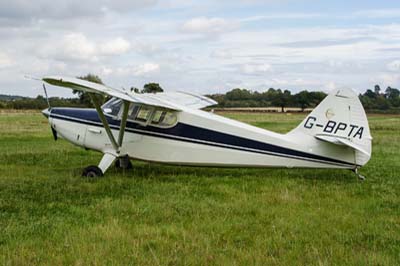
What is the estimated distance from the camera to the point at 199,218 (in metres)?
6.82

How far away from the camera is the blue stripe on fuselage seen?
10.2 metres

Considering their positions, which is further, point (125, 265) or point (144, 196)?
point (144, 196)

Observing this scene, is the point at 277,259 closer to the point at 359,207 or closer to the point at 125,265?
the point at 125,265

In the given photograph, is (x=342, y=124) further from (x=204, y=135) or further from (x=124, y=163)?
(x=124, y=163)

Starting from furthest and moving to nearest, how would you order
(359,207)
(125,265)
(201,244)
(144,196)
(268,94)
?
(268,94), (144,196), (359,207), (201,244), (125,265)

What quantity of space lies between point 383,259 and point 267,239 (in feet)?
4.36

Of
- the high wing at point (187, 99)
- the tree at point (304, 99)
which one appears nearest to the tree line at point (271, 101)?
the tree at point (304, 99)

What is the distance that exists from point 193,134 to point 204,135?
26 centimetres

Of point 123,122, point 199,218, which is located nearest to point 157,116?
point 123,122

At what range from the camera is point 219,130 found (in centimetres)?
1049

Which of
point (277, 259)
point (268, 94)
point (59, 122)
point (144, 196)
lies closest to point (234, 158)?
point (144, 196)

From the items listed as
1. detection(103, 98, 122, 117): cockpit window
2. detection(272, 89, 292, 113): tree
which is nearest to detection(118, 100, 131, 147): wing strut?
detection(103, 98, 122, 117): cockpit window

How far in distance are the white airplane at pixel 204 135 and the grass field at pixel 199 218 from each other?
461mm

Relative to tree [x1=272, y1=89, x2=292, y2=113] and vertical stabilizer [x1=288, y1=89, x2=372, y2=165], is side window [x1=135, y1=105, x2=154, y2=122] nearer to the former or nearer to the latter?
vertical stabilizer [x1=288, y1=89, x2=372, y2=165]
